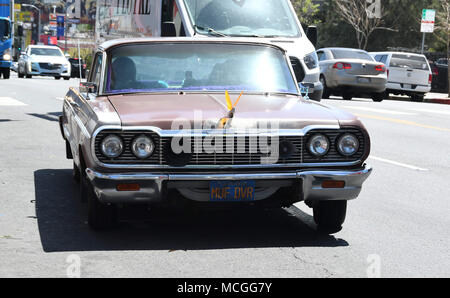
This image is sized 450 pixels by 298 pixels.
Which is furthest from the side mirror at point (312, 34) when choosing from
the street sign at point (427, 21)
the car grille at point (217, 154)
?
the street sign at point (427, 21)

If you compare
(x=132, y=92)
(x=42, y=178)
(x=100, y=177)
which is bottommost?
(x=42, y=178)

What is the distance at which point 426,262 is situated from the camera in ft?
18.6

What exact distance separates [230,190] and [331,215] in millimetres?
953

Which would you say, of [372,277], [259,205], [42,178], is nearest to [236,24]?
[42,178]

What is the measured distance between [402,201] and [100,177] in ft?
11.5

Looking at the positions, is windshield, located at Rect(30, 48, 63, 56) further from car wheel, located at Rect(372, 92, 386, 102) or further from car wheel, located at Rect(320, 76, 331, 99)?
car wheel, located at Rect(372, 92, 386, 102)

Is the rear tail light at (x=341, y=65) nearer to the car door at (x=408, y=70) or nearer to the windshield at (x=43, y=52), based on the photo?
the car door at (x=408, y=70)

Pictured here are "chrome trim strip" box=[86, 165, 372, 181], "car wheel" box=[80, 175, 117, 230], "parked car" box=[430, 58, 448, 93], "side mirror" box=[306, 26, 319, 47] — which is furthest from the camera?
"parked car" box=[430, 58, 448, 93]

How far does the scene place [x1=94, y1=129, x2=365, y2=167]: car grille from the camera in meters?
5.84

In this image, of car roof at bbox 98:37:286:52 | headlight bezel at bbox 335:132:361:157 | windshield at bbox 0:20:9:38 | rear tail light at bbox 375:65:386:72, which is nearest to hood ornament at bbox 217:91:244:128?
headlight bezel at bbox 335:132:361:157

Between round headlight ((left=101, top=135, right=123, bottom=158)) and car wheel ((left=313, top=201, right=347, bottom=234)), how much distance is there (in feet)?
5.36

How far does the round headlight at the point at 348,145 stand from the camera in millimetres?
6098

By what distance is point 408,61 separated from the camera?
1133 inches
